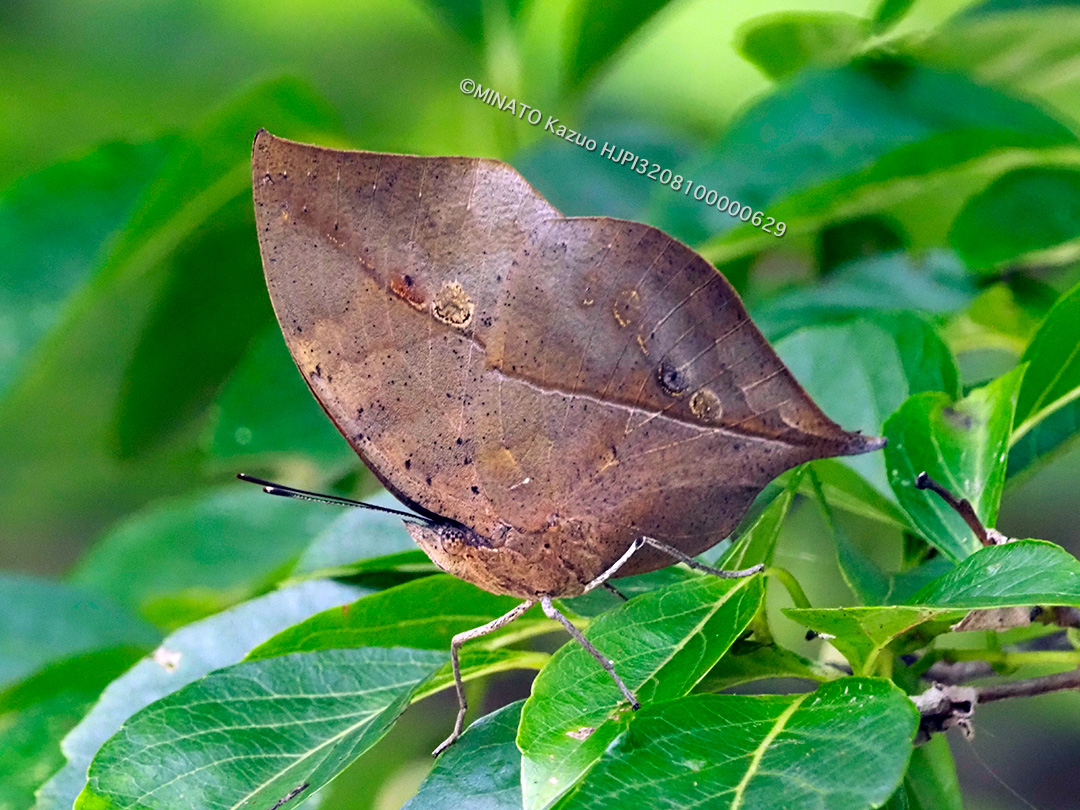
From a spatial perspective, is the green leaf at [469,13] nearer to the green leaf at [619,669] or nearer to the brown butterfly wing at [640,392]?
the brown butterfly wing at [640,392]

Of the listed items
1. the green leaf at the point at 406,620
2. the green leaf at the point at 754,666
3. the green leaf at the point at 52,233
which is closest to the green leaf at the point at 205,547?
the green leaf at the point at 52,233

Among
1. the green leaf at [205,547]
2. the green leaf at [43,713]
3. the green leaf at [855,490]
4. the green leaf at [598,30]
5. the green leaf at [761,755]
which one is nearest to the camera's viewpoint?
the green leaf at [761,755]

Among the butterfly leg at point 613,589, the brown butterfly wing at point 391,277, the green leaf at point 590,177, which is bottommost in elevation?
the butterfly leg at point 613,589

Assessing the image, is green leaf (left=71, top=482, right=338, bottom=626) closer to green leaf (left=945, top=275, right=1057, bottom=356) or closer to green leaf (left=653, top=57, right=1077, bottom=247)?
green leaf (left=653, top=57, right=1077, bottom=247)

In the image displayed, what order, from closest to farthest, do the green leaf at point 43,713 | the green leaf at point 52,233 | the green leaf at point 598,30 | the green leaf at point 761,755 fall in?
the green leaf at point 761,755
the green leaf at point 43,713
the green leaf at point 52,233
the green leaf at point 598,30

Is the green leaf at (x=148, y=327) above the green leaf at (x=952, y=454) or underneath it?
above

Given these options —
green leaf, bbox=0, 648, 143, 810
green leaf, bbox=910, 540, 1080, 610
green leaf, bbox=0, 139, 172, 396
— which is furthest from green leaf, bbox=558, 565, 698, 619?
green leaf, bbox=0, 139, 172, 396

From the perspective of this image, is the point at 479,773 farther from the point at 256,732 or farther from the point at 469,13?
the point at 469,13
